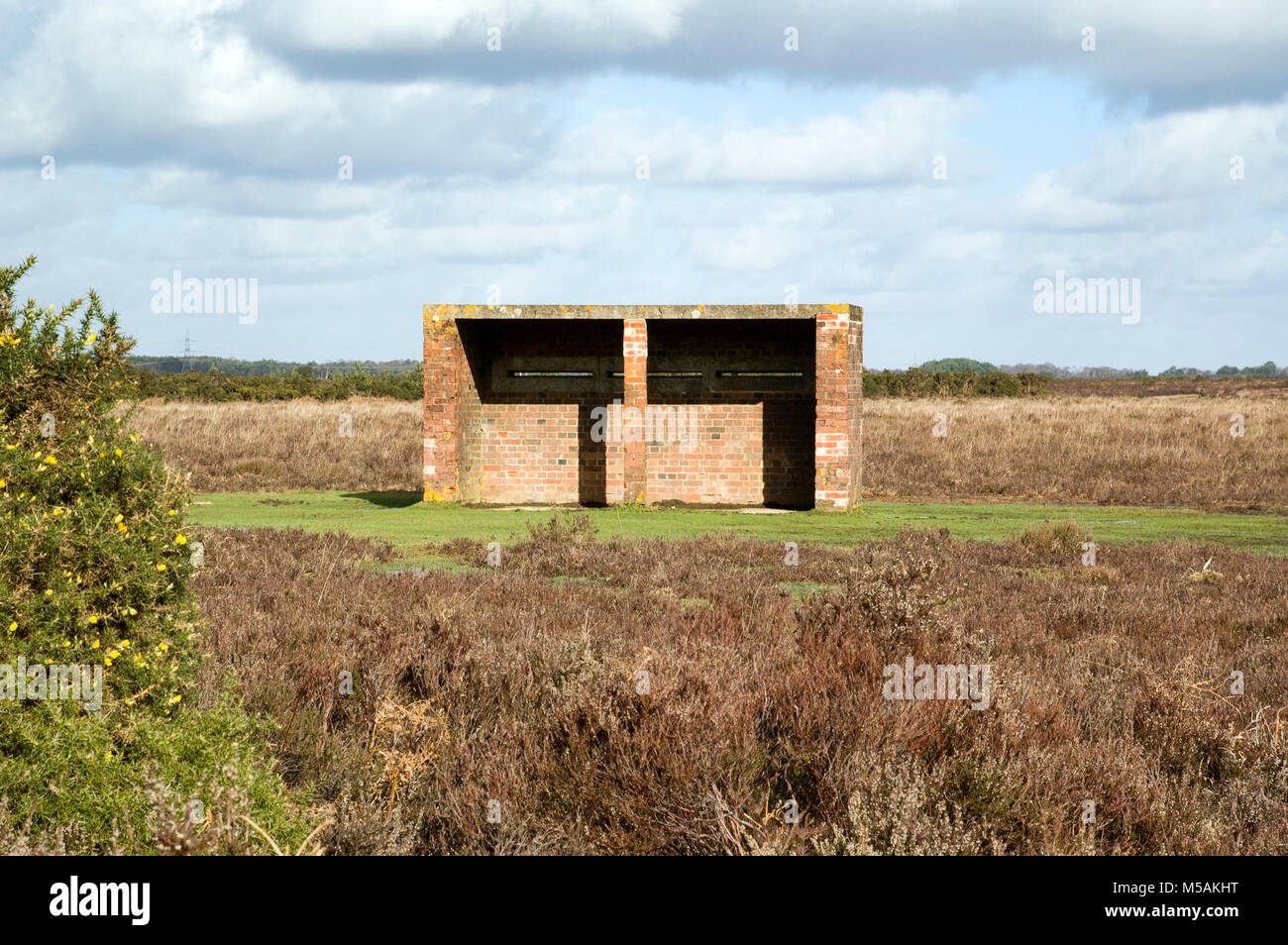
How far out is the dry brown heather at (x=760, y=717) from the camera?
15.5 ft

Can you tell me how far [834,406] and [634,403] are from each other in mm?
3575

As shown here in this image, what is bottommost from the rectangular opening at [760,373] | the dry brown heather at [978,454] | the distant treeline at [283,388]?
the dry brown heather at [978,454]

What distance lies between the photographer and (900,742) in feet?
17.2

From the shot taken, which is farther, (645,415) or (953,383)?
(953,383)

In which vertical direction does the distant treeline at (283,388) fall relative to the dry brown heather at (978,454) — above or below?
above

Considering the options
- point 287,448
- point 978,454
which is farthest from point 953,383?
point 287,448

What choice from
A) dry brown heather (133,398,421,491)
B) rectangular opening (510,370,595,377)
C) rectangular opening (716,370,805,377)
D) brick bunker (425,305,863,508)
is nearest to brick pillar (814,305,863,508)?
brick bunker (425,305,863,508)

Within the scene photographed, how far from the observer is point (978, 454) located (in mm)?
29500

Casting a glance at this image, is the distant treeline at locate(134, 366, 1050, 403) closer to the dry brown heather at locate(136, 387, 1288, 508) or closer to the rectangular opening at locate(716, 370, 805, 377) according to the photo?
the dry brown heather at locate(136, 387, 1288, 508)

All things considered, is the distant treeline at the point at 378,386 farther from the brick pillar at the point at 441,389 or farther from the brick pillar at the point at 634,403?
the brick pillar at the point at 634,403

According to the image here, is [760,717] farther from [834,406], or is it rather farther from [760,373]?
[760,373]

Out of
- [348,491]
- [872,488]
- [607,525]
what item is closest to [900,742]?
[607,525]

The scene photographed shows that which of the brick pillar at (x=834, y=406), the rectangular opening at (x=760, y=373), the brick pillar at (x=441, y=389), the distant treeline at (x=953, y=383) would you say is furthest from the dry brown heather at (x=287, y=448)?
the distant treeline at (x=953, y=383)

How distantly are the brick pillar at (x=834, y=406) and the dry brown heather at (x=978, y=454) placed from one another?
204 inches
